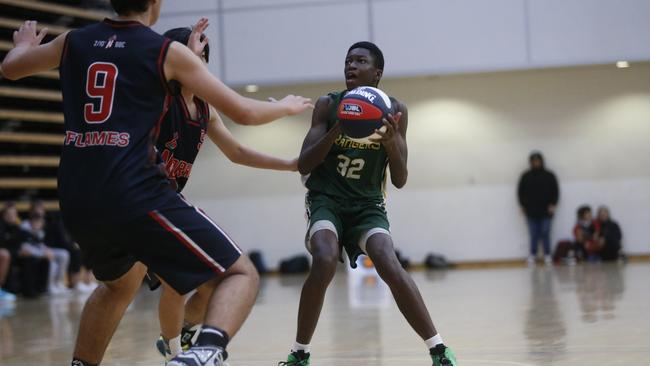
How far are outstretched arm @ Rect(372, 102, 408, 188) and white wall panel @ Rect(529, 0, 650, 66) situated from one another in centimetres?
1287

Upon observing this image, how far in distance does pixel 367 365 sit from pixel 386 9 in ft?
42.6

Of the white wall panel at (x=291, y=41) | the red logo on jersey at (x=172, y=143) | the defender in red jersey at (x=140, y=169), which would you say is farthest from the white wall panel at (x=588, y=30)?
the defender in red jersey at (x=140, y=169)

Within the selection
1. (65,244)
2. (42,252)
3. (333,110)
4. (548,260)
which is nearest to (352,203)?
(333,110)

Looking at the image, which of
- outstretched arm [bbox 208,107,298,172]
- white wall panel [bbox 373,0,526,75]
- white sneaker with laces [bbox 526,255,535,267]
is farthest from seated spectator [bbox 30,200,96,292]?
outstretched arm [bbox 208,107,298,172]

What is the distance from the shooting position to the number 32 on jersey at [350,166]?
5.49 m

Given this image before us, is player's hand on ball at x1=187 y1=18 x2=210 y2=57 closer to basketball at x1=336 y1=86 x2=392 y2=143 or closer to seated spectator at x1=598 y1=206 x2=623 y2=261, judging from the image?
basketball at x1=336 y1=86 x2=392 y2=143

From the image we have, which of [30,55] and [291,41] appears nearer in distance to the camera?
[30,55]

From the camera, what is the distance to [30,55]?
14.3ft

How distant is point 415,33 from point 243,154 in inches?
509

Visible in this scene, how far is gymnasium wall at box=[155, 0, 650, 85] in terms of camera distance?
689 inches

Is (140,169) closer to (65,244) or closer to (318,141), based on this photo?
(318,141)

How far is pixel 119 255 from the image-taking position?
166 inches

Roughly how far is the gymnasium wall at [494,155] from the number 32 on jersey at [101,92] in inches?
590

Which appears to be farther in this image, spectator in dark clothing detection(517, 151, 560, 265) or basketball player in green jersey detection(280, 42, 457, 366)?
spectator in dark clothing detection(517, 151, 560, 265)
